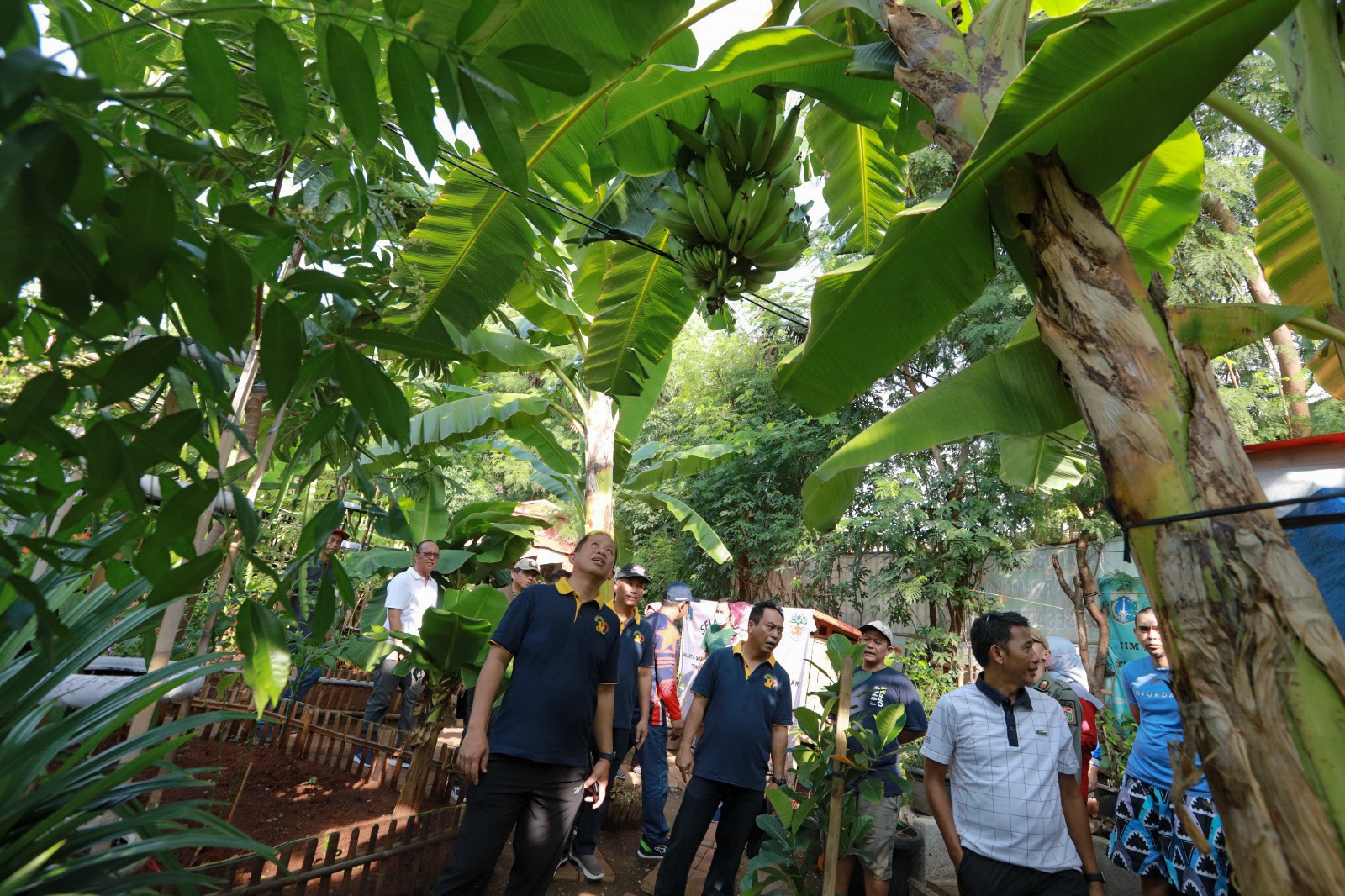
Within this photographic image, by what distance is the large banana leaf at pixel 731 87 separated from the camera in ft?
6.65

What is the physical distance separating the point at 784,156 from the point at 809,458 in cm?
982

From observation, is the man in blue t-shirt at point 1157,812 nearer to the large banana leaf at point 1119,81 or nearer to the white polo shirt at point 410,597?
the large banana leaf at point 1119,81

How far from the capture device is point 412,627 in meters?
5.47

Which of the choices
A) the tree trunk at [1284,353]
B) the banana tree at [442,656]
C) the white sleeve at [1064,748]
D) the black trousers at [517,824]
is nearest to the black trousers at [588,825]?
the banana tree at [442,656]

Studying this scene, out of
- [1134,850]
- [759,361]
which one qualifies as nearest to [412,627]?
[1134,850]

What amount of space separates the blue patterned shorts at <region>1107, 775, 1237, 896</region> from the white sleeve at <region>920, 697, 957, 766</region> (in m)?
0.96

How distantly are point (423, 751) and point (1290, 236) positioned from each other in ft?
15.0

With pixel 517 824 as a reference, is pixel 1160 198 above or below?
above

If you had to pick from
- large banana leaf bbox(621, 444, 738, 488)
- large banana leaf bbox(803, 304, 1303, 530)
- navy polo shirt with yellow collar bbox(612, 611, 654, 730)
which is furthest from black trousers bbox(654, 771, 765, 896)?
large banana leaf bbox(621, 444, 738, 488)

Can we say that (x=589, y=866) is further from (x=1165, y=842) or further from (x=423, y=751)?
(x=1165, y=842)

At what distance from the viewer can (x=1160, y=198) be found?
2406mm

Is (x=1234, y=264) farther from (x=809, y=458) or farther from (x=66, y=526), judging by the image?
(x=66, y=526)

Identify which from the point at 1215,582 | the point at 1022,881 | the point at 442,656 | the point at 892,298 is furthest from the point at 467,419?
the point at 1215,582

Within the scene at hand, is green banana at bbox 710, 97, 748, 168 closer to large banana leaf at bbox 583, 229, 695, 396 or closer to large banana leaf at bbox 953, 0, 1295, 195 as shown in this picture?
large banana leaf at bbox 583, 229, 695, 396
